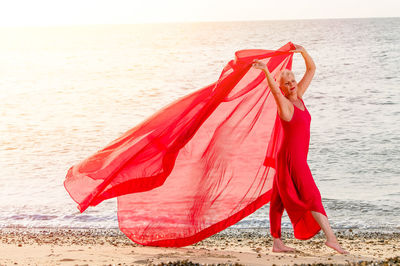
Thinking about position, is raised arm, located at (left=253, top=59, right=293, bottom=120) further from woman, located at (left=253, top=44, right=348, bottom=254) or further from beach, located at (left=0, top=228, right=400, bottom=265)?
beach, located at (left=0, top=228, right=400, bottom=265)

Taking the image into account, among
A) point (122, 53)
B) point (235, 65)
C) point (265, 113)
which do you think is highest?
point (235, 65)

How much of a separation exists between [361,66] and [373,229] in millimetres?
29901

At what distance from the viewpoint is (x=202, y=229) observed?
6.75 metres

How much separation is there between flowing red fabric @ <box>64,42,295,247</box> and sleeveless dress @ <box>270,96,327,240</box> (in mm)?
488

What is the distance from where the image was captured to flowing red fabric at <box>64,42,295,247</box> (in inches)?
253

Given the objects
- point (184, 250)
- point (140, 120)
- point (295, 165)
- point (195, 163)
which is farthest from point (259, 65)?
point (140, 120)

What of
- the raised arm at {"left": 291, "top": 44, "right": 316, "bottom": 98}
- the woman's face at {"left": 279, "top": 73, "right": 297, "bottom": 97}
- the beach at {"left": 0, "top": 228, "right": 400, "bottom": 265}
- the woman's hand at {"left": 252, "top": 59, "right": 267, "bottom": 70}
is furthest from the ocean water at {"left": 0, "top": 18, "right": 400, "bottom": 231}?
the woman's hand at {"left": 252, "top": 59, "right": 267, "bottom": 70}

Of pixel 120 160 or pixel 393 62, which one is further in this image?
pixel 393 62

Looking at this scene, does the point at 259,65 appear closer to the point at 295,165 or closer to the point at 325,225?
the point at 295,165

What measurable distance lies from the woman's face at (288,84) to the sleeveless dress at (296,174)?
0.17 meters

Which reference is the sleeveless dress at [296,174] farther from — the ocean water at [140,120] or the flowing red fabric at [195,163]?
the ocean water at [140,120]

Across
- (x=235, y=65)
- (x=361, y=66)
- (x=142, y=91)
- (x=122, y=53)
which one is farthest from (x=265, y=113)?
(x=122, y=53)

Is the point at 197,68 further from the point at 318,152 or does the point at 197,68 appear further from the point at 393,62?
the point at 318,152

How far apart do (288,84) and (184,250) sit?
2.12 meters
